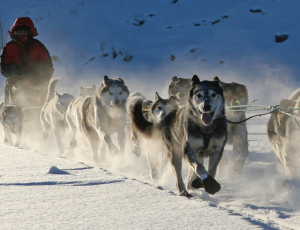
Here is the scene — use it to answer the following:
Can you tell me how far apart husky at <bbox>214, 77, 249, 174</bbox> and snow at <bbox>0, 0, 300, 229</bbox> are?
0.19 meters

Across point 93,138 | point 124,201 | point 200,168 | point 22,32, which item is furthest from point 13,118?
point 124,201

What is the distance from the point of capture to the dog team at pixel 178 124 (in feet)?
9.73

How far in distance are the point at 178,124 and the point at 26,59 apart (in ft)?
16.9

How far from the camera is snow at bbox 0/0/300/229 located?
6.89 feet

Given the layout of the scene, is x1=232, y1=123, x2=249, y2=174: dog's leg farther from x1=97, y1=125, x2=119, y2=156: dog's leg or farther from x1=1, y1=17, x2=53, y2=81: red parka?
x1=1, y1=17, x2=53, y2=81: red parka

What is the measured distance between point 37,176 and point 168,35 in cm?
1808

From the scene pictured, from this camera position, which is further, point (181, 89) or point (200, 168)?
point (181, 89)

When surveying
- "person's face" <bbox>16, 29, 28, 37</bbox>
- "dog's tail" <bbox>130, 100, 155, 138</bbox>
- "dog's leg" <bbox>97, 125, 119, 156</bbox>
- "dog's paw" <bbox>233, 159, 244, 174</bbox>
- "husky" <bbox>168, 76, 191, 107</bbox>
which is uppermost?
"person's face" <bbox>16, 29, 28, 37</bbox>

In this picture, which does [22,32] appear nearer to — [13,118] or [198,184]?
[13,118]

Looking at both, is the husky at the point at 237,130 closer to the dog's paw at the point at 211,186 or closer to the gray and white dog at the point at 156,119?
the gray and white dog at the point at 156,119

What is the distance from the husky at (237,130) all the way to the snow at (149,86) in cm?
19

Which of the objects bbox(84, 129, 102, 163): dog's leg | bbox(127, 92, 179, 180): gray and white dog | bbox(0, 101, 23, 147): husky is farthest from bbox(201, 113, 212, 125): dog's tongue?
bbox(0, 101, 23, 147): husky

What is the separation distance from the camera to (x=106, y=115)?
5.36 meters

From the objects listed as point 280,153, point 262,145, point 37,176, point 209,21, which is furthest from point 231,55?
point 37,176
